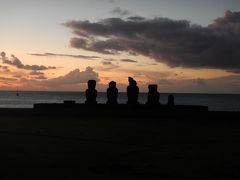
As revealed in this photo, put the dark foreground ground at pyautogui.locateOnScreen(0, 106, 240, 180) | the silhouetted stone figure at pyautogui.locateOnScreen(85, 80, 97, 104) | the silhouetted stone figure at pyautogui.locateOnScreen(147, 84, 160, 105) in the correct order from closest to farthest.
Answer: the dark foreground ground at pyautogui.locateOnScreen(0, 106, 240, 180)
the silhouetted stone figure at pyautogui.locateOnScreen(147, 84, 160, 105)
the silhouetted stone figure at pyautogui.locateOnScreen(85, 80, 97, 104)

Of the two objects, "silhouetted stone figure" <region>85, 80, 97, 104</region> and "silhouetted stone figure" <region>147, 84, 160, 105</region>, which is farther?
"silhouetted stone figure" <region>85, 80, 97, 104</region>

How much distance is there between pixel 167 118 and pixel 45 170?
1793 cm

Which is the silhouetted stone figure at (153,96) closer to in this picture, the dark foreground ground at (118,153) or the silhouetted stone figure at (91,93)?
the silhouetted stone figure at (91,93)

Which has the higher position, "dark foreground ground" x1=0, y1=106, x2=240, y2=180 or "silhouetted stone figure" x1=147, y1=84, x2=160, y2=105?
"silhouetted stone figure" x1=147, y1=84, x2=160, y2=105

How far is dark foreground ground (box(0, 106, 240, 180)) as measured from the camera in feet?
31.8

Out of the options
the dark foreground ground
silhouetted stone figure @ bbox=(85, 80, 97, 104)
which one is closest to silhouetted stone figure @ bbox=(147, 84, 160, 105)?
silhouetted stone figure @ bbox=(85, 80, 97, 104)

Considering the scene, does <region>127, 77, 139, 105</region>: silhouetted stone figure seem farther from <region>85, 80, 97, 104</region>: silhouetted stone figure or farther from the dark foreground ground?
the dark foreground ground

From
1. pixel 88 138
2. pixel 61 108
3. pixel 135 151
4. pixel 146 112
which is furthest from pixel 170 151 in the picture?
pixel 61 108

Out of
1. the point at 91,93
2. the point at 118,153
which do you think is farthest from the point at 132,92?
the point at 118,153

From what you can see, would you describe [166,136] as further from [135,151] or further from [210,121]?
[210,121]

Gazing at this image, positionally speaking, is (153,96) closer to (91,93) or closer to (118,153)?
(91,93)

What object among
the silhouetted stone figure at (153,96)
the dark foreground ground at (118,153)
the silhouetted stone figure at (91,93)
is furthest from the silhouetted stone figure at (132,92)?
the dark foreground ground at (118,153)

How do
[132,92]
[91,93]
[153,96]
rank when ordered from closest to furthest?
[153,96]
[132,92]
[91,93]

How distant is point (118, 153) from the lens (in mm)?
12586
